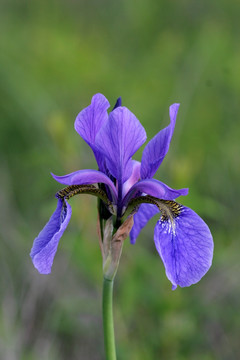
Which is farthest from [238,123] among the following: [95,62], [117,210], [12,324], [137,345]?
[117,210]

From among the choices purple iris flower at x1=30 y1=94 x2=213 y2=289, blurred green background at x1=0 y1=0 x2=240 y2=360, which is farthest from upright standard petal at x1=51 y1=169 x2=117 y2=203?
blurred green background at x1=0 y1=0 x2=240 y2=360

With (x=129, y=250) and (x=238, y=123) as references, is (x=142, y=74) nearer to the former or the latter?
(x=238, y=123)

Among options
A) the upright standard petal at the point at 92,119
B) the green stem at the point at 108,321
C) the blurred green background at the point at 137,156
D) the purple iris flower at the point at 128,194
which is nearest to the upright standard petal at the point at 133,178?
the purple iris flower at the point at 128,194

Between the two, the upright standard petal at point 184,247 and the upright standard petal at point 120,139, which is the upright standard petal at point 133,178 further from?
the upright standard petal at point 184,247

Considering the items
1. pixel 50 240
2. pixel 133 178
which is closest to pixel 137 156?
pixel 133 178

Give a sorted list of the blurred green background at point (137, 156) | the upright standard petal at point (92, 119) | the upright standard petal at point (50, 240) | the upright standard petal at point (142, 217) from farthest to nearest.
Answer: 1. the blurred green background at point (137, 156)
2. the upright standard petal at point (142, 217)
3. the upright standard petal at point (92, 119)
4. the upright standard petal at point (50, 240)

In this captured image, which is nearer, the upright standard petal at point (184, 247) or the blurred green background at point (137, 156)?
the upright standard petal at point (184, 247)
